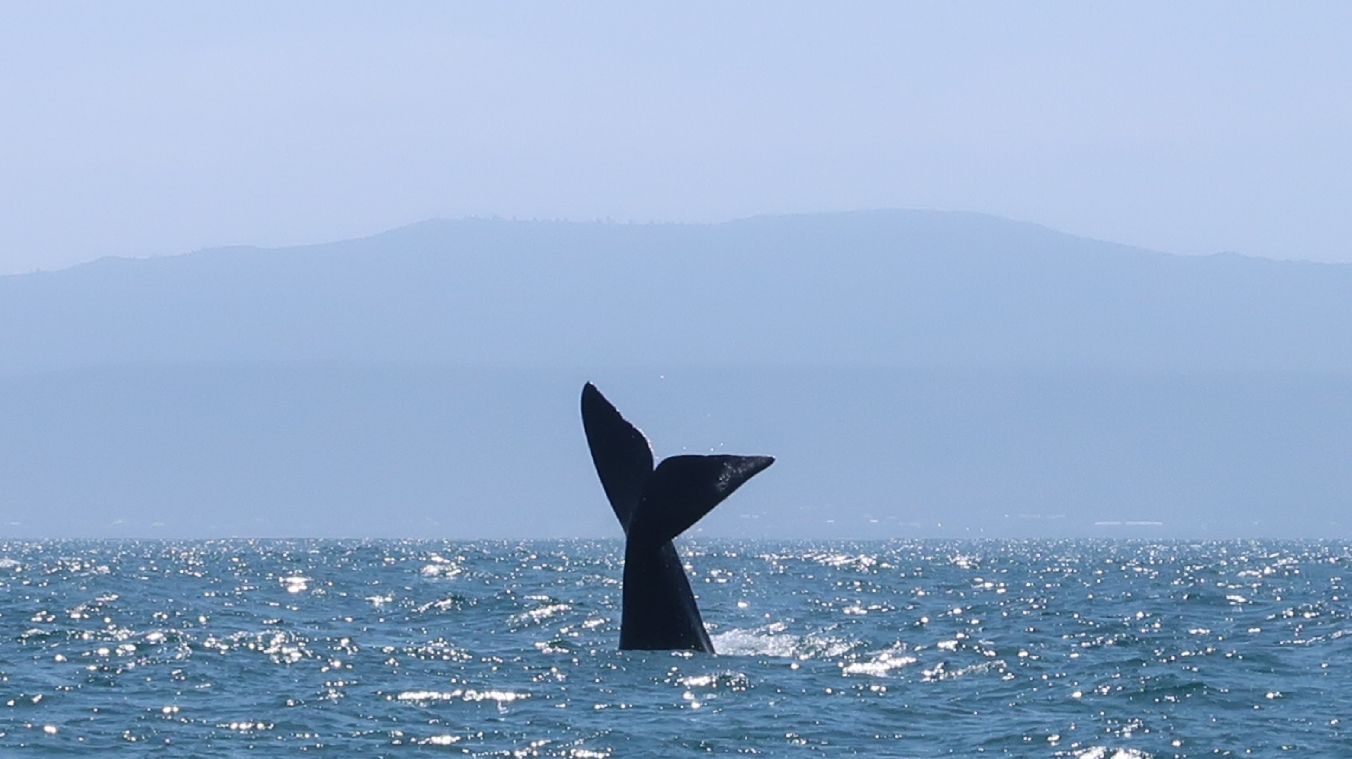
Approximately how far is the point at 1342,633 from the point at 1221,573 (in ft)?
96.5

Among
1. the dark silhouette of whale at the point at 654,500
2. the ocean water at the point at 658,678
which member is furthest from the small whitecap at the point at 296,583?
the dark silhouette of whale at the point at 654,500

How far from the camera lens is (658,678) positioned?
1914 centimetres

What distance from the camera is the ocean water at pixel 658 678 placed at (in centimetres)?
1614

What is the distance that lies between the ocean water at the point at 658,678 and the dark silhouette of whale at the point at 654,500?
49cm

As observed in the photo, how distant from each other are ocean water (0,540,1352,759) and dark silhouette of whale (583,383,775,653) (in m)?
0.49

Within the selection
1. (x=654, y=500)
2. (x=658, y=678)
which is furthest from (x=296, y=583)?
(x=654, y=500)

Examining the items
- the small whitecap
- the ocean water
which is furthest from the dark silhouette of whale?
the small whitecap

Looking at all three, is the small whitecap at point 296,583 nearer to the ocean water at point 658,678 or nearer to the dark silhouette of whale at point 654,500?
the ocean water at point 658,678

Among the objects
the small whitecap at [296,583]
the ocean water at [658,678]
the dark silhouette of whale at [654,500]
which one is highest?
the dark silhouette of whale at [654,500]

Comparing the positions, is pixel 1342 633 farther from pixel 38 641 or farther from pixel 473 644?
pixel 38 641

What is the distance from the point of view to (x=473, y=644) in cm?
2395

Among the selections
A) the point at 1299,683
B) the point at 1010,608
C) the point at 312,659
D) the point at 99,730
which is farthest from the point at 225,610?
the point at 1299,683

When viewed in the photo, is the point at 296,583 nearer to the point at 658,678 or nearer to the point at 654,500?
the point at 658,678

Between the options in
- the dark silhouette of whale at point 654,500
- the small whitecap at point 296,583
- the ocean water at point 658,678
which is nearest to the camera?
the ocean water at point 658,678
